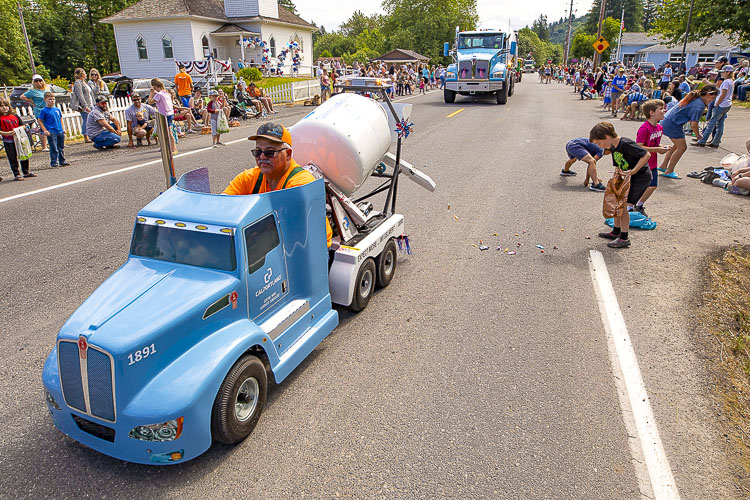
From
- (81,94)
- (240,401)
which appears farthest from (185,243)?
(81,94)

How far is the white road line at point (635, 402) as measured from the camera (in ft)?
10.5

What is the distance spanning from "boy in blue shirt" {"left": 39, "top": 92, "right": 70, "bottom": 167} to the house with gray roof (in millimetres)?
60461

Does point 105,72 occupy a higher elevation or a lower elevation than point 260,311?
higher

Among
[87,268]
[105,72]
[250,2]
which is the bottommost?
[87,268]

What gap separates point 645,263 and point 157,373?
5944 mm

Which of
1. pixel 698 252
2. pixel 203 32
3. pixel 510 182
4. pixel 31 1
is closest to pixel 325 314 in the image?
pixel 698 252

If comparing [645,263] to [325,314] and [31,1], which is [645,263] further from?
[31,1]

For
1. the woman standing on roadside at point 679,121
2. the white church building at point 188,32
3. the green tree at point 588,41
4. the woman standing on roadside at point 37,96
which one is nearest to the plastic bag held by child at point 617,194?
the woman standing on roadside at point 679,121

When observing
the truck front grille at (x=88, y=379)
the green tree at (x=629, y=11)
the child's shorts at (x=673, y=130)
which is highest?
the green tree at (x=629, y=11)

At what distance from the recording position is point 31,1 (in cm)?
5169

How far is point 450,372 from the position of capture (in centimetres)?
427

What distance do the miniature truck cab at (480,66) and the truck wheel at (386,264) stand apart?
20809 millimetres

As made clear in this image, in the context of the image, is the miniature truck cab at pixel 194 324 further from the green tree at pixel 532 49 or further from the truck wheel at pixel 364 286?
the green tree at pixel 532 49

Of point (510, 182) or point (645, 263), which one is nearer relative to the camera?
point (645, 263)
